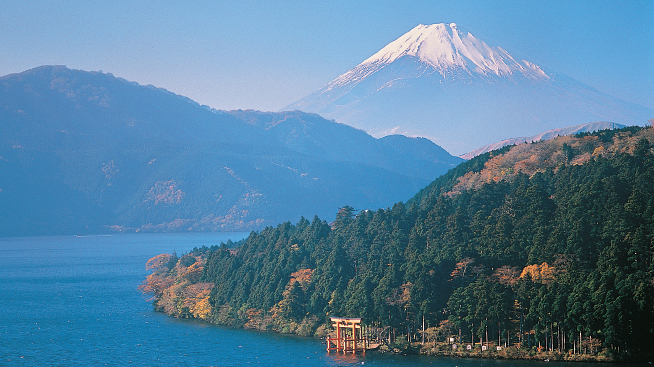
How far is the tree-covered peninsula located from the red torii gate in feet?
5.82

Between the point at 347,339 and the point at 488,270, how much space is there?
12.8 m

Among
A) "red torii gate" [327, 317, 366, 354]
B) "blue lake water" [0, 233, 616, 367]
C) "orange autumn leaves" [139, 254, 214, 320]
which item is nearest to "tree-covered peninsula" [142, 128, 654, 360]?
"orange autumn leaves" [139, 254, 214, 320]

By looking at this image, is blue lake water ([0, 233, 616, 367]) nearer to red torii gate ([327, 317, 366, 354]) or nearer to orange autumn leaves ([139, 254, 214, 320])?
red torii gate ([327, 317, 366, 354])

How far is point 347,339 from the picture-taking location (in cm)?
5831

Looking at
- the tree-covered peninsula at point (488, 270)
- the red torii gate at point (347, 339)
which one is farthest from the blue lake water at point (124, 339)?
the tree-covered peninsula at point (488, 270)

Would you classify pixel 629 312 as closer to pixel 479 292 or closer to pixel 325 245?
pixel 479 292

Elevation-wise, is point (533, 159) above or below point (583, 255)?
above

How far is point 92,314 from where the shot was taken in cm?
8269

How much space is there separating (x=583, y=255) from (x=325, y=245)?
2649 cm

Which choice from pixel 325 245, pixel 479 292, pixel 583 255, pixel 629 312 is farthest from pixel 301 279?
pixel 629 312

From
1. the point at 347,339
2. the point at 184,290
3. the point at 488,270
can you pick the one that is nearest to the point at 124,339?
the point at 184,290

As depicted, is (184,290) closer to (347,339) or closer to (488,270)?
(347,339)

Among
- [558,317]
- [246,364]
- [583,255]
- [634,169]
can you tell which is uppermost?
[634,169]

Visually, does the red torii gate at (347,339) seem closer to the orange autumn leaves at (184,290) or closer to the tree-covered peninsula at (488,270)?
the tree-covered peninsula at (488,270)
